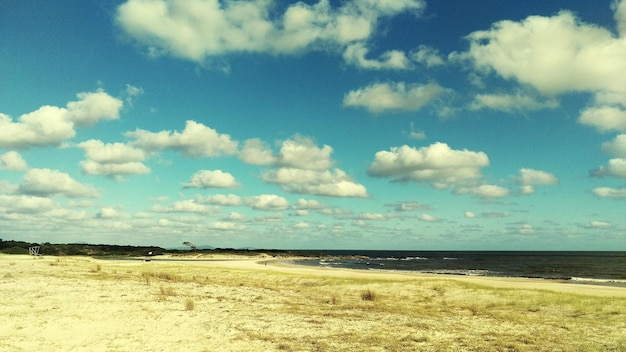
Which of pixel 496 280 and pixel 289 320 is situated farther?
pixel 496 280

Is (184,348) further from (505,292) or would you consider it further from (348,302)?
(505,292)

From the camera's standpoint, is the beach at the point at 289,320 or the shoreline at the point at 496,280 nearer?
the beach at the point at 289,320

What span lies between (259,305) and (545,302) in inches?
694

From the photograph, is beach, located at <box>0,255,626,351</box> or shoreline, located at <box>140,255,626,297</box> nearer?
beach, located at <box>0,255,626,351</box>

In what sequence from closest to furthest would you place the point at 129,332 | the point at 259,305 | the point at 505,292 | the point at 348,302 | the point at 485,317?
1. the point at 129,332
2. the point at 485,317
3. the point at 259,305
4. the point at 348,302
5. the point at 505,292

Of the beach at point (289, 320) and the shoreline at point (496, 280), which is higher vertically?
the beach at point (289, 320)

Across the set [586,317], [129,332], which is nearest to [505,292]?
[586,317]

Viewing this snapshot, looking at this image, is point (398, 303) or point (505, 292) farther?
point (505, 292)

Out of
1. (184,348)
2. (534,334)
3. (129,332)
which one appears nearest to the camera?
(184,348)

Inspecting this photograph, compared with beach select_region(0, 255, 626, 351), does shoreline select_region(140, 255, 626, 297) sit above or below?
below

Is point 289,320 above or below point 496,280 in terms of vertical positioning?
above

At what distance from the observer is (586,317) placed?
22.0m

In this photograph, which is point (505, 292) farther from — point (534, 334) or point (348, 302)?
point (534, 334)

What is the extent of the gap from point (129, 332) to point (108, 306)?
6332 mm
